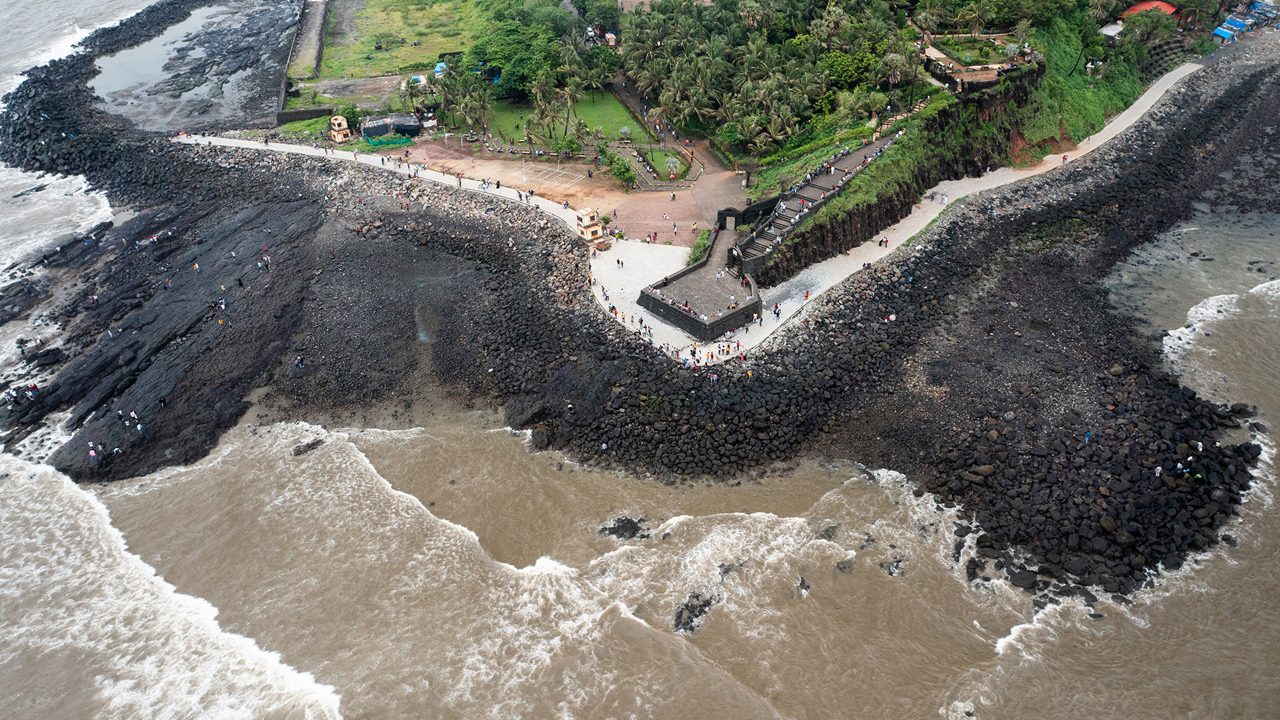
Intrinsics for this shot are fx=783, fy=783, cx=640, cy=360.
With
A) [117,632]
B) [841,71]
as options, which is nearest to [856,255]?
[841,71]

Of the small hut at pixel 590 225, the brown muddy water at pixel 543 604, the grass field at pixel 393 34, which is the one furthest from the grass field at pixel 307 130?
the brown muddy water at pixel 543 604

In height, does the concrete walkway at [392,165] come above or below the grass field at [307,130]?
below

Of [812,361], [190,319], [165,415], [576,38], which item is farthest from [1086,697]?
[576,38]

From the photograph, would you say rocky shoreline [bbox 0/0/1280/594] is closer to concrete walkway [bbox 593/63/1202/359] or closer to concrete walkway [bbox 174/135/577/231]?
concrete walkway [bbox 174/135/577/231]

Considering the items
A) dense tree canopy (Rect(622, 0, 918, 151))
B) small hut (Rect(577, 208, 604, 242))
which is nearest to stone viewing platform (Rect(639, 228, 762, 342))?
small hut (Rect(577, 208, 604, 242))

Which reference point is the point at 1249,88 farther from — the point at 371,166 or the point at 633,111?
the point at 371,166

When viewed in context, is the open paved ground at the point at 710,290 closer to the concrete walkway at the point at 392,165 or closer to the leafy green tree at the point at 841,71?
the concrete walkway at the point at 392,165

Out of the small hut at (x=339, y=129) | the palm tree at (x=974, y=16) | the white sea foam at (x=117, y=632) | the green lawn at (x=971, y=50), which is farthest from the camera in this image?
the palm tree at (x=974, y=16)
